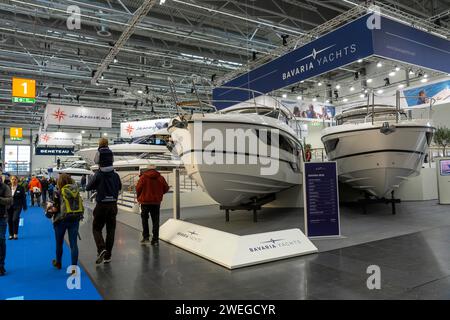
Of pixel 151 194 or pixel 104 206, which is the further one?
pixel 151 194

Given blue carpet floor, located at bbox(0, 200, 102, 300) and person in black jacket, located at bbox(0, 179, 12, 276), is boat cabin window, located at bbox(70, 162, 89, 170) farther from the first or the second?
person in black jacket, located at bbox(0, 179, 12, 276)

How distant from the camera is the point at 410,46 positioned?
570 cm

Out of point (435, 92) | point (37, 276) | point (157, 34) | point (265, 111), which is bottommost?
point (37, 276)

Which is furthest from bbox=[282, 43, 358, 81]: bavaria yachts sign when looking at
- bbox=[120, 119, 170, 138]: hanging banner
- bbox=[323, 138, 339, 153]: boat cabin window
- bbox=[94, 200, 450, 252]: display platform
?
bbox=[120, 119, 170, 138]: hanging banner

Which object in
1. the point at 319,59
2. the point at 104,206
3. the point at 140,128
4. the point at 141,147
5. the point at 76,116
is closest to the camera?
the point at 104,206

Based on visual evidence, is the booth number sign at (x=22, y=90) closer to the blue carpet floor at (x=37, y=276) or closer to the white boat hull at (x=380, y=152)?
the blue carpet floor at (x=37, y=276)

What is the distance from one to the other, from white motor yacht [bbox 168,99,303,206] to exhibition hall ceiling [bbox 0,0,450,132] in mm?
1686

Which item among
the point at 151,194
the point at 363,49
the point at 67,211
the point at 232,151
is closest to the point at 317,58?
the point at 363,49

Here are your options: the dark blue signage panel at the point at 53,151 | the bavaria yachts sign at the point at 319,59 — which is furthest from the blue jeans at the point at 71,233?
the dark blue signage panel at the point at 53,151

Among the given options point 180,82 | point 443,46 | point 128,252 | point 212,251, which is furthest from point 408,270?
point 180,82

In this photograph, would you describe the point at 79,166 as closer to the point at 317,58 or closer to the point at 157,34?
the point at 157,34

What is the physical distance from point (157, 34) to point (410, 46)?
8116 mm
